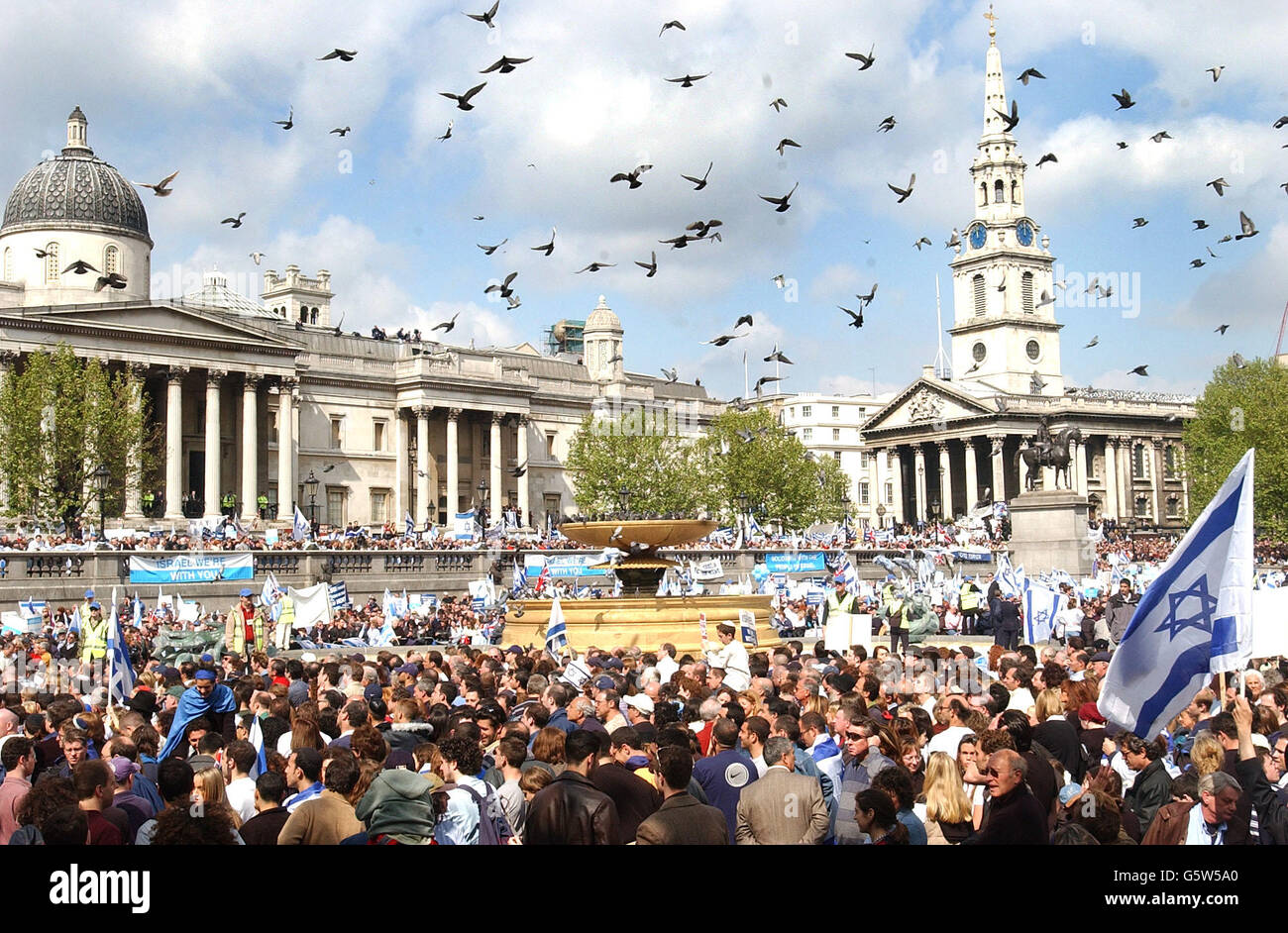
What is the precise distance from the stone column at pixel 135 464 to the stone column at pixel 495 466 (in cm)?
2288

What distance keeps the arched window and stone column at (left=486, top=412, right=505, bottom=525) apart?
26225mm

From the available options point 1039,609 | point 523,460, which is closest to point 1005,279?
point 523,460

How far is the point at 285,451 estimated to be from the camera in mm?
73938

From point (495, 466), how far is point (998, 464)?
165 feet

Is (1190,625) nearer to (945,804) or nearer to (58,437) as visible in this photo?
(945,804)

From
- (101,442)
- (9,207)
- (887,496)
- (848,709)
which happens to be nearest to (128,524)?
(101,442)

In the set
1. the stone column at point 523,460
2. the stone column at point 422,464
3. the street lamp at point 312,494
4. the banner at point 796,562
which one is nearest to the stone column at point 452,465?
the stone column at point 422,464

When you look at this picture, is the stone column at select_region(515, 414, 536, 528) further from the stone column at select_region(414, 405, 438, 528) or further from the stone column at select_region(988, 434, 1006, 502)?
the stone column at select_region(988, 434, 1006, 502)

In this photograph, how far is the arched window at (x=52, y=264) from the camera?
69.8 meters

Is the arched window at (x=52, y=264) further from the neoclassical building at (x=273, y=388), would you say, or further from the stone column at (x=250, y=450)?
the stone column at (x=250, y=450)

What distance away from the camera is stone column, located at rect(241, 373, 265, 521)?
2825 inches

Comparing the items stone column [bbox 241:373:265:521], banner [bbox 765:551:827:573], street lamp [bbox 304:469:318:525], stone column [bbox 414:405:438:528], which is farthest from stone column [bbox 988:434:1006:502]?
banner [bbox 765:551:827:573]

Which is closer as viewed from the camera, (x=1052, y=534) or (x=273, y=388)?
(x=1052, y=534)
